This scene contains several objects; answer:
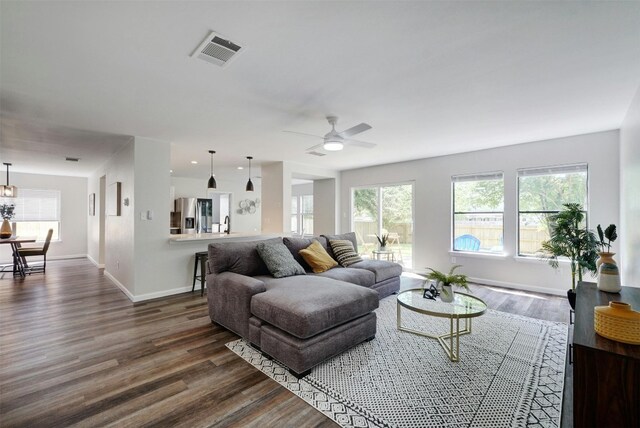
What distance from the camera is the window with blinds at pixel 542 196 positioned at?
14.3ft

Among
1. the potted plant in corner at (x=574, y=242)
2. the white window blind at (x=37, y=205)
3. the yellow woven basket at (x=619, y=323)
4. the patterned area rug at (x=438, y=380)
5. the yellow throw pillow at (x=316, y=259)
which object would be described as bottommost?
the patterned area rug at (x=438, y=380)

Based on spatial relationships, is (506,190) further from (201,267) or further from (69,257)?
(69,257)

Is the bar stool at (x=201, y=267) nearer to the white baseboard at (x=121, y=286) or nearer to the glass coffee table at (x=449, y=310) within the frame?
the white baseboard at (x=121, y=286)

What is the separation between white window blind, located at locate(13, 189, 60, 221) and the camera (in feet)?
24.7

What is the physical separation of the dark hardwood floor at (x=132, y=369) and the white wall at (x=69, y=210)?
16.6 feet

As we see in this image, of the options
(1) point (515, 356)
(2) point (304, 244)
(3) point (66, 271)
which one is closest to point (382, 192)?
(2) point (304, 244)

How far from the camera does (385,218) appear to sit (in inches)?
269

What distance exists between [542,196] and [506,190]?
52 centimetres

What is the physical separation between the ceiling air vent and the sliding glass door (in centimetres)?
500

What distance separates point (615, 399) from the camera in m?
1.16

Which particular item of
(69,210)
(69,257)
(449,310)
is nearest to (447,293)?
(449,310)

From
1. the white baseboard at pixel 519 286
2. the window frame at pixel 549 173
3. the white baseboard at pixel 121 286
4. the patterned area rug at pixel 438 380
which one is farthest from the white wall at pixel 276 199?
the window frame at pixel 549 173

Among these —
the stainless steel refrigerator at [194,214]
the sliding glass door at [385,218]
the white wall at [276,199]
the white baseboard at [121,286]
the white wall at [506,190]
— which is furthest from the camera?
the stainless steel refrigerator at [194,214]

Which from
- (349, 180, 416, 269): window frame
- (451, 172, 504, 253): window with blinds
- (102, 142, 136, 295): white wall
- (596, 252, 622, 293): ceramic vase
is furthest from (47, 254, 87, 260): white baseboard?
(596, 252, 622, 293): ceramic vase
